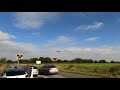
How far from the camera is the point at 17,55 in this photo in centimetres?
2633

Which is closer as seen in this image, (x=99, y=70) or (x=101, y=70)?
(x=101, y=70)
